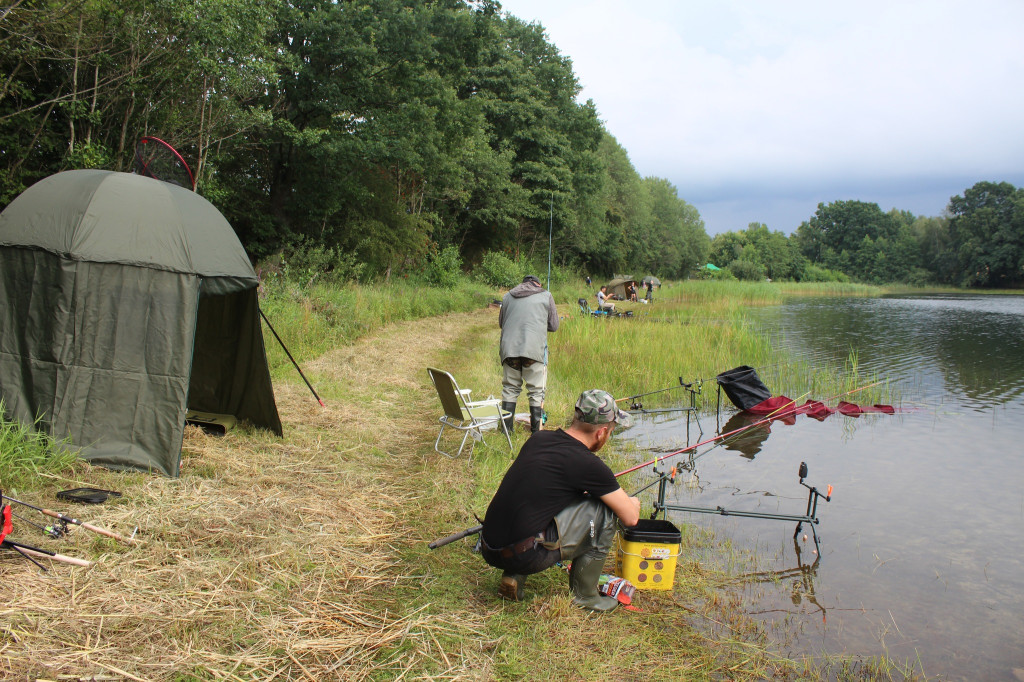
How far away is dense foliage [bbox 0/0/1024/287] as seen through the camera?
37.7 ft

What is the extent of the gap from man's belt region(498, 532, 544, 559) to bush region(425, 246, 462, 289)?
1936 cm

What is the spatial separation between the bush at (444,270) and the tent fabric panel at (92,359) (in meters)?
17.6

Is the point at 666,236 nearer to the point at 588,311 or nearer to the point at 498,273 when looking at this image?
the point at 498,273

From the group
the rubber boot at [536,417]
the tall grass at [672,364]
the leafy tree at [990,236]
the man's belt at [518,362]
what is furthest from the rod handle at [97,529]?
the leafy tree at [990,236]

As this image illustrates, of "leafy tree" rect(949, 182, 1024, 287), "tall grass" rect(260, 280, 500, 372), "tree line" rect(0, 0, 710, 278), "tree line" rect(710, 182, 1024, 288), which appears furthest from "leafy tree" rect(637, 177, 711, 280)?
"tall grass" rect(260, 280, 500, 372)

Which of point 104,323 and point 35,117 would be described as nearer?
point 104,323

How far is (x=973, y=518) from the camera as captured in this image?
6.11 m

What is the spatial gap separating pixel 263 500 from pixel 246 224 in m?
17.0

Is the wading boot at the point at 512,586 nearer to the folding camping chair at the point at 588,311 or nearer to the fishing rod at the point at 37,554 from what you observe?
the fishing rod at the point at 37,554

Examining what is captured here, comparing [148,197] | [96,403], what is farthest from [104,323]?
[148,197]

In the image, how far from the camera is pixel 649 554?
3.74 meters

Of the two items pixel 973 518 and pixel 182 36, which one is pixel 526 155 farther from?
pixel 973 518

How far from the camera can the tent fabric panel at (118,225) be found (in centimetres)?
481

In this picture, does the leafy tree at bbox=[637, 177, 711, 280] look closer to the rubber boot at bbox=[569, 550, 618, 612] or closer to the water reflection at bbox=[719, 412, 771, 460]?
the water reflection at bbox=[719, 412, 771, 460]
